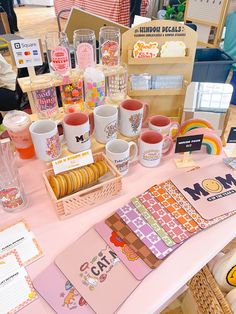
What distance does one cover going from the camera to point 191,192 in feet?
3.01

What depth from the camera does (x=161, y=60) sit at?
43.7 inches

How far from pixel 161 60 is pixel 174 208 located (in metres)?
0.61

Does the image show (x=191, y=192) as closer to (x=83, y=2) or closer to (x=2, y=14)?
(x=2, y=14)

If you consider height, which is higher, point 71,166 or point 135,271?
point 71,166

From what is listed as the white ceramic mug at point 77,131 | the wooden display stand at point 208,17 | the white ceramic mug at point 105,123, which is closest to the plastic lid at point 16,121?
the white ceramic mug at point 77,131

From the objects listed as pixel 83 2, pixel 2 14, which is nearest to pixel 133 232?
pixel 2 14

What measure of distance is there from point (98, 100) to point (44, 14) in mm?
5753

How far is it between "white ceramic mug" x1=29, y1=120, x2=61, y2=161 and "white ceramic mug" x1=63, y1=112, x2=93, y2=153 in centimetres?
4

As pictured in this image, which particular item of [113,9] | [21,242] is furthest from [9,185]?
[113,9]

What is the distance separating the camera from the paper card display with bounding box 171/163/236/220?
866 mm

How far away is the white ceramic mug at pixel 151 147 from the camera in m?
0.98

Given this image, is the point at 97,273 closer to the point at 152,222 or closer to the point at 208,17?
the point at 152,222

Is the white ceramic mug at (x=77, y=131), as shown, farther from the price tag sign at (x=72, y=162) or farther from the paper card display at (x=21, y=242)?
the paper card display at (x=21, y=242)

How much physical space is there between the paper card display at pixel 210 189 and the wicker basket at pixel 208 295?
0.23 metres
